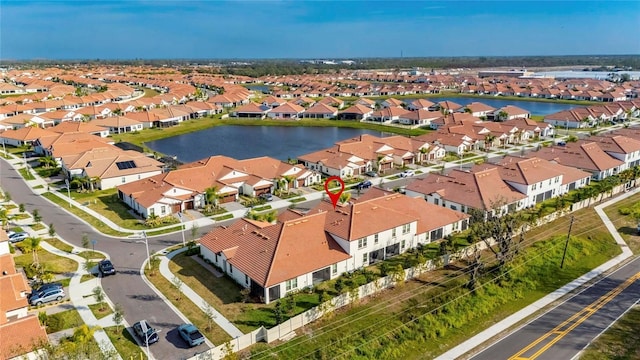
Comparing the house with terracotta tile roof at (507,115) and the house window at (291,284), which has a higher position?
the house with terracotta tile roof at (507,115)

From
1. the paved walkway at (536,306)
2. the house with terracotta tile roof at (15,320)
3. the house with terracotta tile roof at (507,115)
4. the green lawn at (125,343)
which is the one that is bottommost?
the paved walkway at (536,306)

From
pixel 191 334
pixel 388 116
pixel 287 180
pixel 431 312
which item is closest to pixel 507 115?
pixel 388 116

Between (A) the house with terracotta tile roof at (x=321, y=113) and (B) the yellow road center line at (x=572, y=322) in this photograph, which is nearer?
(B) the yellow road center line at (x=572, y=322)

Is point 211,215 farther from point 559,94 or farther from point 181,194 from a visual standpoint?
point 559,94

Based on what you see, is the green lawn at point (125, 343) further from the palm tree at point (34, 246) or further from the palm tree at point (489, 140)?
the palm tree at point (489, 140)

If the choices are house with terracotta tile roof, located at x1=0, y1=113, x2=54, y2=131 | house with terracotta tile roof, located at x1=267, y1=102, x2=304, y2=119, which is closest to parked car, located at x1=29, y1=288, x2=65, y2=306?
house with terracotta tile roof, located at x1=0, y1=113, x2=54, y2=131

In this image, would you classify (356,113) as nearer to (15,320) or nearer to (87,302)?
(87,302)

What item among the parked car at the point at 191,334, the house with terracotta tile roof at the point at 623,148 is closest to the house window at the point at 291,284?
the parked car at the point at 191,334
